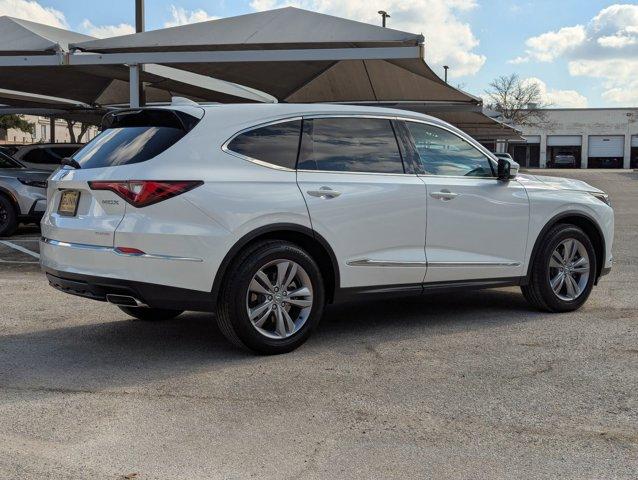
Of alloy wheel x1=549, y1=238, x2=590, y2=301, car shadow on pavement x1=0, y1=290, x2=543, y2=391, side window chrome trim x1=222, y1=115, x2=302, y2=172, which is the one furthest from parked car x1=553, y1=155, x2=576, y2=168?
side window chrome trim x1=222, y1=115, x2=302, y2=172

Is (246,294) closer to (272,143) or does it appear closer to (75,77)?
(272,143)

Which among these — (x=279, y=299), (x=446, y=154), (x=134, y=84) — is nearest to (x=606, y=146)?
(x=134, y=84)

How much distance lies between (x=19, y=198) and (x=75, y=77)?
6.99 meters

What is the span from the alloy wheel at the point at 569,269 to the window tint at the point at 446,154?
1.03 m

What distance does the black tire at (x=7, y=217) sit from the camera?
39.8 feet

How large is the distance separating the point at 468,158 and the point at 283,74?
36.2ft

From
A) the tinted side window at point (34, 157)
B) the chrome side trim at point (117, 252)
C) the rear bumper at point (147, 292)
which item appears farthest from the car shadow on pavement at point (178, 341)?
the tinted side window at point (34, 157)

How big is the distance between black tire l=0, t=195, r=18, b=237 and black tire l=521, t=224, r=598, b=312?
29.6ft

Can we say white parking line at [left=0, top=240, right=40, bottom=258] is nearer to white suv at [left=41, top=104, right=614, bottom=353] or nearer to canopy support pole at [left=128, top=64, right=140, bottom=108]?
canopy support pole at [left=128, top=64, right=140, bottom=108]

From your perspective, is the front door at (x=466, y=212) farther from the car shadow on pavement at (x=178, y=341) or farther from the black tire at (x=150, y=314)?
the black tire at (x=150, y=314)

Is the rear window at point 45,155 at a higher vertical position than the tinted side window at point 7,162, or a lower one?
higher

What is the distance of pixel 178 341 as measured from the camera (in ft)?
18.2

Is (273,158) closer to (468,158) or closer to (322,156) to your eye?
(322,156)

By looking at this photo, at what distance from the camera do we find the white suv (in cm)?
464
